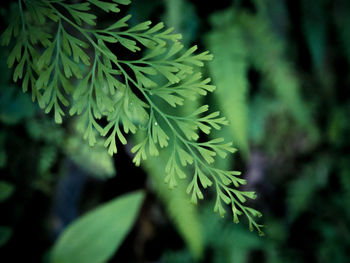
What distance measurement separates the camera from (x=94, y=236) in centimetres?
203

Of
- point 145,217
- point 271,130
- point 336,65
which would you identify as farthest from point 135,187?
point 336,65

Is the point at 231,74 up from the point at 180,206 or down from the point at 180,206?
up

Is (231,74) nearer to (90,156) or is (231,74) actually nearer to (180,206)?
(180,206)

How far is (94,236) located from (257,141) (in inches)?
77.2

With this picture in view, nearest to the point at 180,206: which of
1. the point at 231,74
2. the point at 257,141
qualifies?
the point at 231,74

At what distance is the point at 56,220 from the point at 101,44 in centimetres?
196

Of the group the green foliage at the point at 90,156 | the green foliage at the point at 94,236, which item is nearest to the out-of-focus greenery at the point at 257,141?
the green foliage at the point at 90,156

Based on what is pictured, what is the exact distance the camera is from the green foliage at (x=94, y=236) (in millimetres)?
2002

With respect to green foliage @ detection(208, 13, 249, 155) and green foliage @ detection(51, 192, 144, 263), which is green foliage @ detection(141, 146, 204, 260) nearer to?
green foliage @ detection(51, 192, 144, 263)

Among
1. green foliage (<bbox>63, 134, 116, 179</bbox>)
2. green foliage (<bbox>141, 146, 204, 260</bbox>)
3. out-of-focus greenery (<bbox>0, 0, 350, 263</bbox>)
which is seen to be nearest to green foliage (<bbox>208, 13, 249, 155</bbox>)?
out-of-focus greenery (<bbox>0, 0, 350, 263</bbox>)

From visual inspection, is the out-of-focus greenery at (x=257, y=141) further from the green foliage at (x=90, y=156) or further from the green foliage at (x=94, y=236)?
the green foliage at (x=94, y=236)

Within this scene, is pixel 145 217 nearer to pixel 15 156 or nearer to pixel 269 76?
pixel 15 156

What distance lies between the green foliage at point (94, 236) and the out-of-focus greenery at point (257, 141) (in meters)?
0.29

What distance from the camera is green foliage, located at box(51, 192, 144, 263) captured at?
6.57ft
